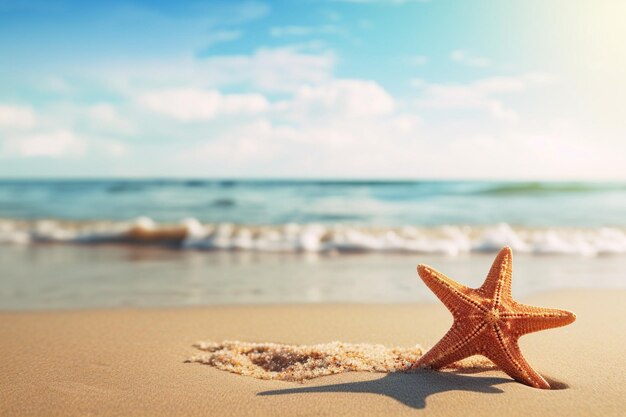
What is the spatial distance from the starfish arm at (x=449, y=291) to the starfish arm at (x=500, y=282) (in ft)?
0.36

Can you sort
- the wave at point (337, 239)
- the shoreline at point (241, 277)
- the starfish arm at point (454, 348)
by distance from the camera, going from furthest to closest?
the wave at point (337, 239)
the shoreline at point (241, 277)
the starfish arm at point (454, 348)

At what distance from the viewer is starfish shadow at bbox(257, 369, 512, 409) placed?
3.18m

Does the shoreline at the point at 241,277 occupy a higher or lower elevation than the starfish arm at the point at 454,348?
lower

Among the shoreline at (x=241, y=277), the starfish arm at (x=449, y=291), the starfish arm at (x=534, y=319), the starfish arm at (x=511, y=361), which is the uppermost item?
the starfish arm at (x=449, y=291)

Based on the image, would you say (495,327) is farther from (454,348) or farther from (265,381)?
(265,381)

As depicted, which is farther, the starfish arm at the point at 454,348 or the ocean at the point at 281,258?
the ocean at the point at 281,258

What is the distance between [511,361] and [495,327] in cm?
24

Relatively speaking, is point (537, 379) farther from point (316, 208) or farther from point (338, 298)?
point (316, 208)

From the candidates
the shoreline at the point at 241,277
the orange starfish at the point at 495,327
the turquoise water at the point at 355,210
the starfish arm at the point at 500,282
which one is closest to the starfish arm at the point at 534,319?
the orange starfish at the point at 495,327

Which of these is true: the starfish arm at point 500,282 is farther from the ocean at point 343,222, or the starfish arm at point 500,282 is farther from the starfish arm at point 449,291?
the ocean at point 343,222

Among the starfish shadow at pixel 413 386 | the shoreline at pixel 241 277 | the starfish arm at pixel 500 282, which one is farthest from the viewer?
the shoreline at pixel 241 277

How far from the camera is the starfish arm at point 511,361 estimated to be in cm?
334

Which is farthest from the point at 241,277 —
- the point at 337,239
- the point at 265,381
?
the point at 265,381

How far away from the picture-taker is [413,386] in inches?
130
